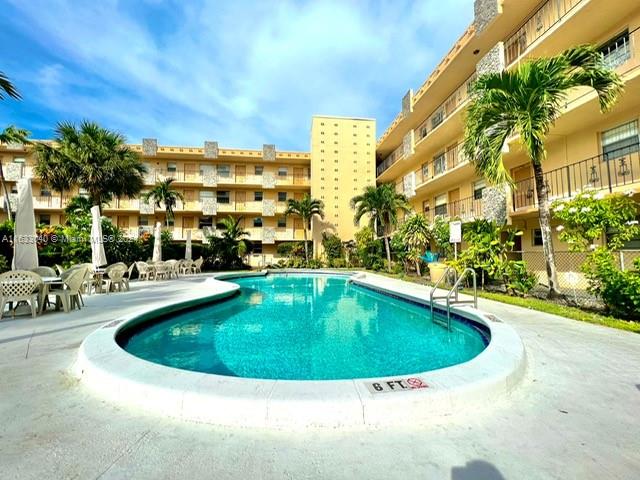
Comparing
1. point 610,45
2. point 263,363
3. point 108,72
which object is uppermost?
point 108,72

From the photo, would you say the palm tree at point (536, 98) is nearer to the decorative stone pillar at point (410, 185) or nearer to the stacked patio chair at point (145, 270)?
the decorative stone pillar at point (410, 185)

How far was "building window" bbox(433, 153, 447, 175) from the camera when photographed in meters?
18.4

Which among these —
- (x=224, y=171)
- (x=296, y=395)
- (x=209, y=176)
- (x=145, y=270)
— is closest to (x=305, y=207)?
(x=224, y=171)

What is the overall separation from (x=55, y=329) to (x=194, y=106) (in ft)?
60.6

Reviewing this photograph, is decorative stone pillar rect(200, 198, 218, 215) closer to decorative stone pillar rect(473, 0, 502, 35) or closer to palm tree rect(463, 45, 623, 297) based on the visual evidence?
decorative stone pillar rect(473, 0, 502, 35)

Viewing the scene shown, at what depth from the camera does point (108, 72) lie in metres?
14.2

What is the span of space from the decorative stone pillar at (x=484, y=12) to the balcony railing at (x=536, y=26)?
4.49 ft

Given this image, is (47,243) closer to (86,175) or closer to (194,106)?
(86,175)

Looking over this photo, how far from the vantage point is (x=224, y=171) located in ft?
96.9

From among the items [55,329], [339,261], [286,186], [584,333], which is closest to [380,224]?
[339,261]

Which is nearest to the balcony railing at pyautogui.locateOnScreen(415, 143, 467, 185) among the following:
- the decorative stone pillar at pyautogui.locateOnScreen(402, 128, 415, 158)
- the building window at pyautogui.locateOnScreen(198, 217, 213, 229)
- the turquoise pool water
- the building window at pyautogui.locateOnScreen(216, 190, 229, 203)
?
the decorative stone pillar at pyautogui.locateOnScreen(402, 128, 415, 158)

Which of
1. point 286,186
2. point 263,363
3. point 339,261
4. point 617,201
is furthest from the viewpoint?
point 286,186

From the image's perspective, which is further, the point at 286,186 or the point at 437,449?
the point at 286,186

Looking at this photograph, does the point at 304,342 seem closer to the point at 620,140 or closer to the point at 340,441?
the point at 340,441
